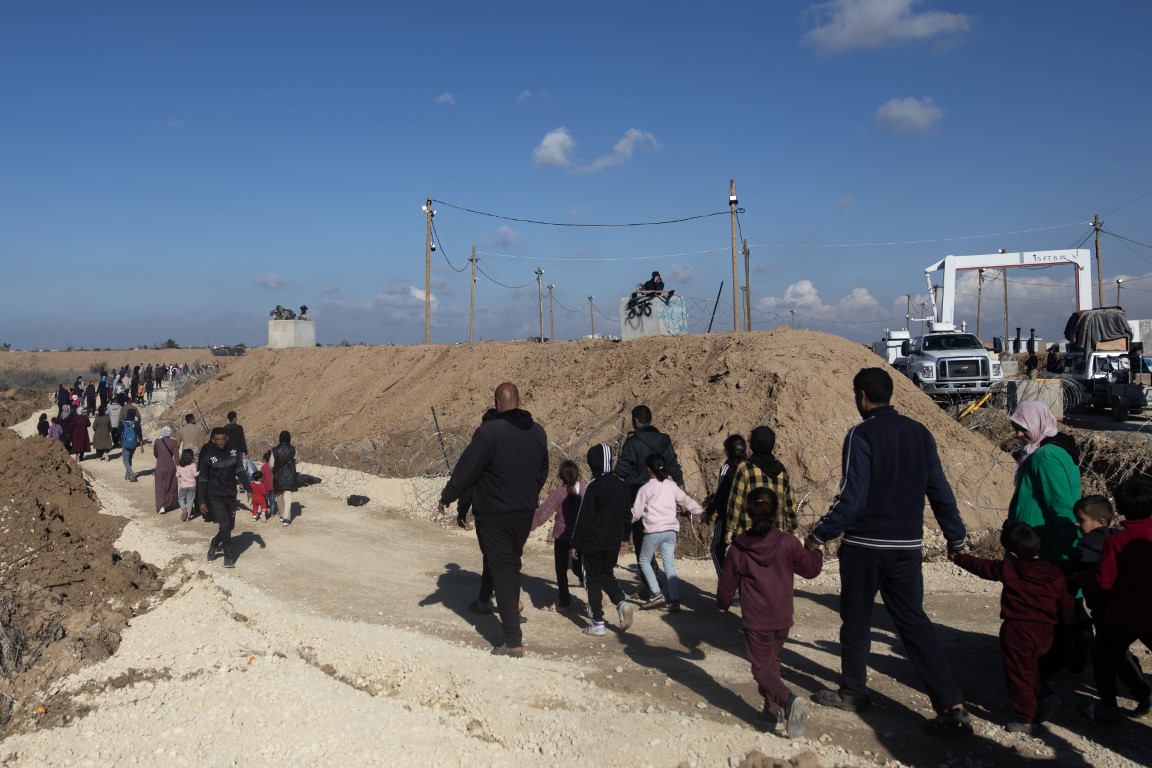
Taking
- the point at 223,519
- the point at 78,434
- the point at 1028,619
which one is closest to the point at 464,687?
the point at 1028,619

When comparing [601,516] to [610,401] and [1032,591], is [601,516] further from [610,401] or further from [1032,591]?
[610,401]

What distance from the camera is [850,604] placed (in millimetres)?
5016

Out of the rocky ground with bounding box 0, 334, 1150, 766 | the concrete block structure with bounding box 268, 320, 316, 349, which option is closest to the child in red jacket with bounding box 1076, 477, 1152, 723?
the rocky ground with bounding box 0, 334, 1150, 766

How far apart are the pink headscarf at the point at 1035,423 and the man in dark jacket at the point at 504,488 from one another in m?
3.59

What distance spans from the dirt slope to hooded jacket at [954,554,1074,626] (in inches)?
213

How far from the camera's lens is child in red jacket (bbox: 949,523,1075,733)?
15.9 ft

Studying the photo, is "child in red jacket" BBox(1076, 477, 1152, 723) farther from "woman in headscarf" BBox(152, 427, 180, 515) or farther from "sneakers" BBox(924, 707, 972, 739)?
"woman in headscarf" BBox(152, 427, 180, 515)

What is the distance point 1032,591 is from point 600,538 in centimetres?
323

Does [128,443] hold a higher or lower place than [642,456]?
lower

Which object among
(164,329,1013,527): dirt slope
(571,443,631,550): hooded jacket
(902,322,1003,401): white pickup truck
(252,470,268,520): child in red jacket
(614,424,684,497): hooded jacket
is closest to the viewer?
(571,443,631,550): hooded jacket

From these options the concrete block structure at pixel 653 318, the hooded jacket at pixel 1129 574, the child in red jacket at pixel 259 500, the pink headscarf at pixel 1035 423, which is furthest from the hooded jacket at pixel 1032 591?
the concrete block structure at pixel 653 318

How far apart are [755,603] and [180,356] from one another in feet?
254

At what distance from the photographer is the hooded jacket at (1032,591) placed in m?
4.84

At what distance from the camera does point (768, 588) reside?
487 cm
